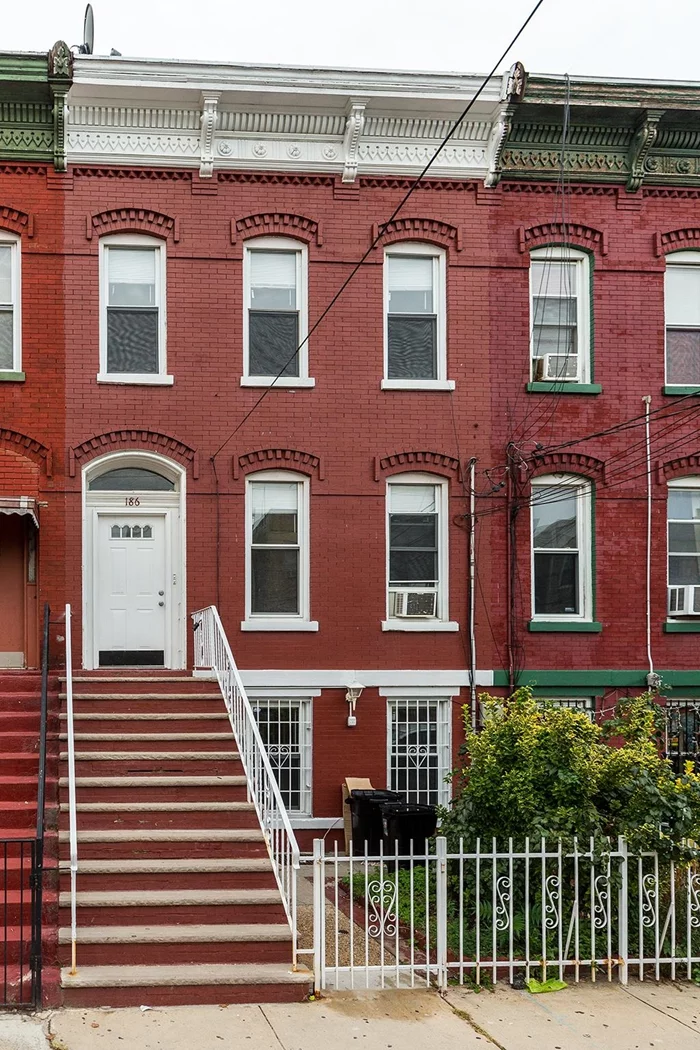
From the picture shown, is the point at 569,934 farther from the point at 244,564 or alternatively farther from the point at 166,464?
the point at 166,464

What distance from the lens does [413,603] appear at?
15.2 meters

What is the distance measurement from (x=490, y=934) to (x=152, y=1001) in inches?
115

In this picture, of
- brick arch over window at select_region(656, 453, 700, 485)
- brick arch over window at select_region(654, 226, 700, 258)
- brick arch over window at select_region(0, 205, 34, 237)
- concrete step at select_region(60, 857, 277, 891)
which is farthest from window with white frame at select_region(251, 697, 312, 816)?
brick arch over window at select_region(654, 226, 700, 258)

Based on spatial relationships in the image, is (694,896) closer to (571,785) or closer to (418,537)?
(571,785)

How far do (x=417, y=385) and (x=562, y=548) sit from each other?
114 inches

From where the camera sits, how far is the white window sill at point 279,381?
591 inches

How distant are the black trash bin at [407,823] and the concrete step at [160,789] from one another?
2775mm

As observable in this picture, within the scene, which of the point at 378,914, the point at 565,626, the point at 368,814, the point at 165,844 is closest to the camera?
the point at 165,844

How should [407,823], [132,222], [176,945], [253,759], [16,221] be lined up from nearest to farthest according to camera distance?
[176,945] < [253,759] < [407,823] < [16,221] < [132,222]

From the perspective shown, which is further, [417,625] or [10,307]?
[417,625]

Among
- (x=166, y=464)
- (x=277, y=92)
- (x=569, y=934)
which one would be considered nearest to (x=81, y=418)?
(x=166, y=464)

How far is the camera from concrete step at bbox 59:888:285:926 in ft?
30.6

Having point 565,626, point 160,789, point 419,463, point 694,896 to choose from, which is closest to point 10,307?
point 419,463

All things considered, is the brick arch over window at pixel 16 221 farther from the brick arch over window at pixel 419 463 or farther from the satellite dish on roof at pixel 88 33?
the brick arch over window at pixel 419 463
